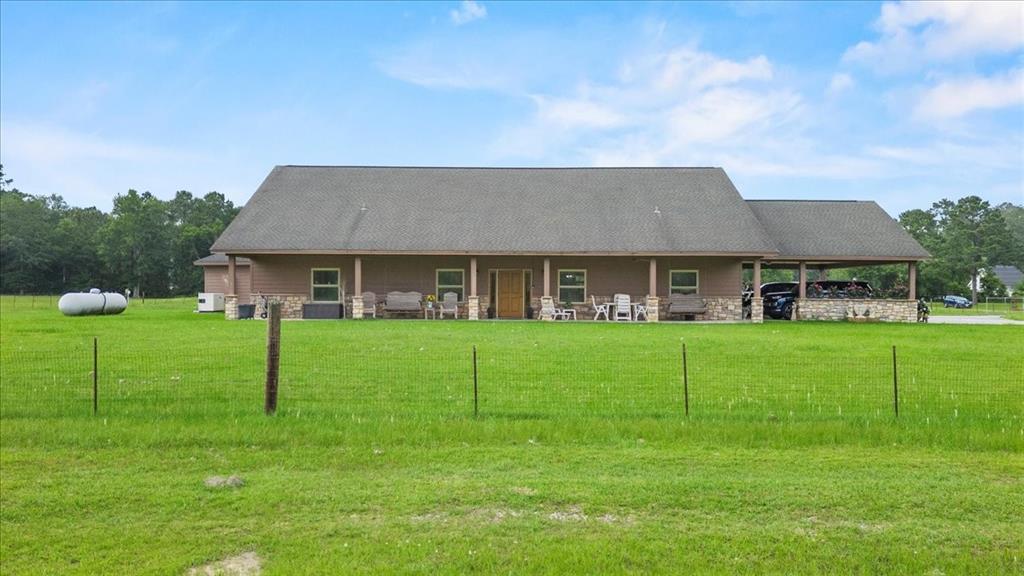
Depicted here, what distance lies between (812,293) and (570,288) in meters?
9.18

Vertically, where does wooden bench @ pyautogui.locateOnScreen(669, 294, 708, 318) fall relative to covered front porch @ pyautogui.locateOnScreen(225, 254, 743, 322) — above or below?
below

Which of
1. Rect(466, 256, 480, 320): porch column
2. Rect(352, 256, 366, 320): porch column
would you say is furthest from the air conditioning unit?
Rect(466, 256, 480, 320): porch column

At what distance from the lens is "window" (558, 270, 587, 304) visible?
2453 cm

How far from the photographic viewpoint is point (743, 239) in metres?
23.1

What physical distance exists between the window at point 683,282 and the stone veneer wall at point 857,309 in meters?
3.90

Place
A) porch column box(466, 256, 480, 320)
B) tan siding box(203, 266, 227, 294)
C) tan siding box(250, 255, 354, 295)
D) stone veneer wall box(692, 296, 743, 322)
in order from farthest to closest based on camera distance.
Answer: tan siding box(203, 266, 227, 294)
tan siding box(250, 255, 354, 295)
stone veneer wall box(692, 296, 743, 322)
porch column box(466, 256, 480, 320)

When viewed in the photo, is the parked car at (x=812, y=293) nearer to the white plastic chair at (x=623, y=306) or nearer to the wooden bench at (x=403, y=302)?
the white plastic chair at (x=623, y=306)

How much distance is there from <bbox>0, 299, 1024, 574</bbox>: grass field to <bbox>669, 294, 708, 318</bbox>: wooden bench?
A: 12022 mm

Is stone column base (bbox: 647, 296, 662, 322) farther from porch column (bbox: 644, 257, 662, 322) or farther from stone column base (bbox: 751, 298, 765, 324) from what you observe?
stone column base (bbox: 751, 298, 765, 324)

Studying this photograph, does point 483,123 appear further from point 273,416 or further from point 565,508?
point 565,508

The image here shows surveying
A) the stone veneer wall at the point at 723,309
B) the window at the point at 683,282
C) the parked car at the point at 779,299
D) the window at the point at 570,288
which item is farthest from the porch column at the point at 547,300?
the parked car at the point at 779,299

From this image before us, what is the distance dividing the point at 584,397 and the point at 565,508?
3556 millimetres

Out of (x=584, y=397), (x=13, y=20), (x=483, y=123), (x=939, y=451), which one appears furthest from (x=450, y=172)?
(x=939, y=451)

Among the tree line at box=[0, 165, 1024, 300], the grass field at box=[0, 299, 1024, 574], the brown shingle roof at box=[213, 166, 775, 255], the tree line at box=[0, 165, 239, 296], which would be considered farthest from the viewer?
the tree line at box=[0, 165, 239, 296]
